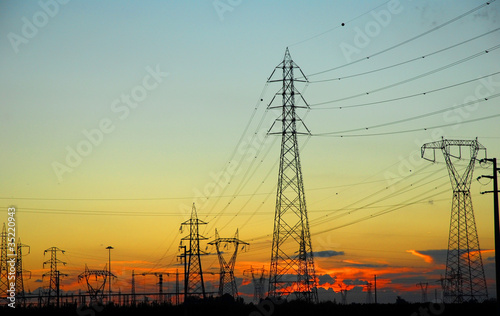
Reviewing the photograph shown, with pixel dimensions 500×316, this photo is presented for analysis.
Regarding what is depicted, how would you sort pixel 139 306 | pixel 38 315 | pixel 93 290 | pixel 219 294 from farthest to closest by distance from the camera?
pixel 93 290 → pixel 219 294 → pixel 139 306 → pixel 38 315

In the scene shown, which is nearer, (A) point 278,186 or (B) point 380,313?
(A) point 278,186

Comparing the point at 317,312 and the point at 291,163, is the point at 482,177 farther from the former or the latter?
the point at 317,312

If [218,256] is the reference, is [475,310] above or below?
below

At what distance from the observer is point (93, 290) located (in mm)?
133875

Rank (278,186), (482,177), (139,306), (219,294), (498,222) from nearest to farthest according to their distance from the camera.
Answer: (498,222), (482,177), (278,186), (139,306), (219,294)

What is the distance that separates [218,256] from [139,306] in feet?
85.2

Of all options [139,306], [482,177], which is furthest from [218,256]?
[482,177]

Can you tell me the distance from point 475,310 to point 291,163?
30690 millimetres

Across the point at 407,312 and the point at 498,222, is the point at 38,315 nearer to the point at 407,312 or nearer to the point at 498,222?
the point at 407,312

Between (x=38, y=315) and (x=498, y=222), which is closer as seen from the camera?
(x=498, y=222)

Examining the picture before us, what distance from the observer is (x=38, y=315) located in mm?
78750

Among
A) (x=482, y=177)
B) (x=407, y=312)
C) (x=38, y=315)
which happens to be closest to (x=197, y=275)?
(x=38, y=315)

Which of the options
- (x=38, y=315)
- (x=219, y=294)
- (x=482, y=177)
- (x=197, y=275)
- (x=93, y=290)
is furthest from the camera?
(x=93, y=290)

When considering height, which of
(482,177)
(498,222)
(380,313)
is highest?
(482,177)
